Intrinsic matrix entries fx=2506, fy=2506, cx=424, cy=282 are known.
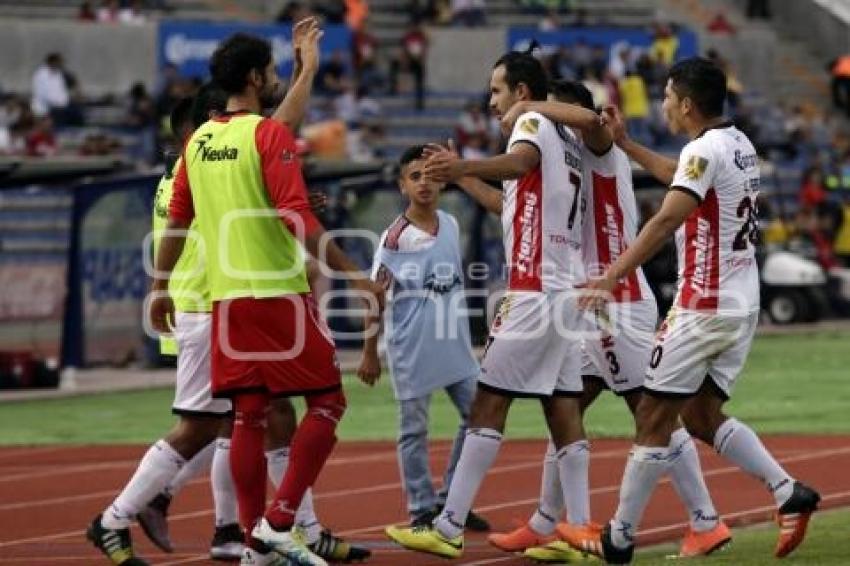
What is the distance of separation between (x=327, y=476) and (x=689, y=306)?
17.7 feet

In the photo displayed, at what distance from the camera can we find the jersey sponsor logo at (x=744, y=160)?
11.4 metres

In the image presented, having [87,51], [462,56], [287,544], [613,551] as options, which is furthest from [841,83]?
[287,544]

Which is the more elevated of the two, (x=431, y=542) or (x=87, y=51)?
(x=87, y=51)

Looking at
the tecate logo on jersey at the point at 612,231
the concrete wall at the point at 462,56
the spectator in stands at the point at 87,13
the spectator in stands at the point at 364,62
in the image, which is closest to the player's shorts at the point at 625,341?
the tecate logo on jersey at the point at 612,231

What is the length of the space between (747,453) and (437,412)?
967 centimetres

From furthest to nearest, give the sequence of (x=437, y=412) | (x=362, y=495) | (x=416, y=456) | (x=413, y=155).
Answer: (x=437, y=412) → (x=362, y=495) → (x=413, y=155) → (x=416, y=456)

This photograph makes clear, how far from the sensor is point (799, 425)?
63.6 feet

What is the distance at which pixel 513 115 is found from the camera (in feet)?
39.1

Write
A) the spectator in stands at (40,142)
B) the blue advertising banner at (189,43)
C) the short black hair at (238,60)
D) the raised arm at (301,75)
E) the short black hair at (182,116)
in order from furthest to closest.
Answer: the blue advertising banner at (189,43), the spectator in stands at (40,142), the short black hair at (182,116), the raised arm at (301,75), the short black hair at (238,60)

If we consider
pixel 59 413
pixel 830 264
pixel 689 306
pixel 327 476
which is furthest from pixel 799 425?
pixel 830 264

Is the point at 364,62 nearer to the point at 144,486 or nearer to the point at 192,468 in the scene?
the point at 192,468

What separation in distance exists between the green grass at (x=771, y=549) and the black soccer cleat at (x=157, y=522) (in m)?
2.39

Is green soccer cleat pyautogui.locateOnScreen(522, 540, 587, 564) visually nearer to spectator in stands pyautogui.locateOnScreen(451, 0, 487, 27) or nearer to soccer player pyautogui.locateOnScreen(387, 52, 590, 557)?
soccer player pyautogui.locateOnScreen(387, 52, 590, 557)

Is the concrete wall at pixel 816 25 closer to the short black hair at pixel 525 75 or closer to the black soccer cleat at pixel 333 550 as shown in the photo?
the short black hair at pixel 525 75
